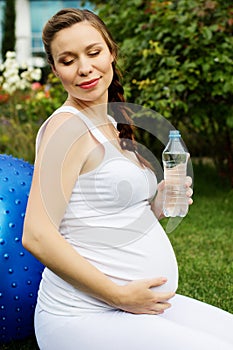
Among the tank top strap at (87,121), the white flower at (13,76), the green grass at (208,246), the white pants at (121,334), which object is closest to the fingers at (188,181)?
the tank top strap at (87,121)

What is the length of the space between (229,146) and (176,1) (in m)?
1.64

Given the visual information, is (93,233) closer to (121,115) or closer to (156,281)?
(156,281)

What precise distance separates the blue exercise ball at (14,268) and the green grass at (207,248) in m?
0.27

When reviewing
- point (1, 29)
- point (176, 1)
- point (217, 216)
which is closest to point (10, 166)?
point (217, 216)

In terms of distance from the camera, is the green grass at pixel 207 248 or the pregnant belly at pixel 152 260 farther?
the green grass at pixel 207 248

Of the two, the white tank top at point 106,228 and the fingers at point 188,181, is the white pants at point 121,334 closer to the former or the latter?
the white tank top at point 106,228

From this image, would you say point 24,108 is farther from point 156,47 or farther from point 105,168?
point 105,168

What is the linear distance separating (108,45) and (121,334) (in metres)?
0.92

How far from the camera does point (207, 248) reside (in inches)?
195

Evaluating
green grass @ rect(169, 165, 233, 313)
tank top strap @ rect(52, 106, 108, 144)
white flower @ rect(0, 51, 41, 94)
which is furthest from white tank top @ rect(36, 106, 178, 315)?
white flower @ rect(0, 51, 41, 94)

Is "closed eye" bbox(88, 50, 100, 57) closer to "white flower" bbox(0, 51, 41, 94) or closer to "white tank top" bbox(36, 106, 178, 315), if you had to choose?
"white tank top" bbox(36, 106, 178, 315)

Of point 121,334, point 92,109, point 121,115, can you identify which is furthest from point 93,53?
point 121,334

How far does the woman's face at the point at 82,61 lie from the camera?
2041 millimetres

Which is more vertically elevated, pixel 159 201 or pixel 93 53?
pixel 93 53
